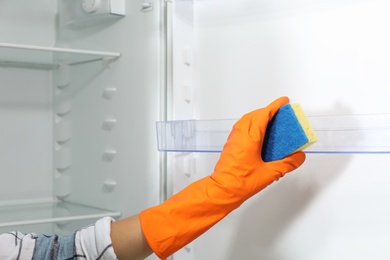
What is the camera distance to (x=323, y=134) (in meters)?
1.09

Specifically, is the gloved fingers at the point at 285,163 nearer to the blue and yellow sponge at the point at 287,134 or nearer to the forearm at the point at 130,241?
the blue and yellow sponge at the point at 287,134

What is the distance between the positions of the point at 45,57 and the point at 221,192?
2.56 feet

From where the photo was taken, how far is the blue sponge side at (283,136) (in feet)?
3.46

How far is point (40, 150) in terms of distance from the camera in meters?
1.71

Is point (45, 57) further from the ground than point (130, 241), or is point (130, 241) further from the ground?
point (45, 57)

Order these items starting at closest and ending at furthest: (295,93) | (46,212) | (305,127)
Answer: (305,127) → (295,93) → (46,212)

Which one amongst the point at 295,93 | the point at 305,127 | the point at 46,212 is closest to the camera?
the point at 305,127

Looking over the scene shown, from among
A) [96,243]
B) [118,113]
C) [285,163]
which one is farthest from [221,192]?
[118,113]

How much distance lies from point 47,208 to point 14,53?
0.45m

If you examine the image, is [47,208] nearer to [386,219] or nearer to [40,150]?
[40,150]

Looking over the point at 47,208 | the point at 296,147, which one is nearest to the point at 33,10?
the point at 47,208

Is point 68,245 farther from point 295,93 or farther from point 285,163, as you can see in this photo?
point 295,93

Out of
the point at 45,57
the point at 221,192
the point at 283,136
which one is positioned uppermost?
the point at 45,57

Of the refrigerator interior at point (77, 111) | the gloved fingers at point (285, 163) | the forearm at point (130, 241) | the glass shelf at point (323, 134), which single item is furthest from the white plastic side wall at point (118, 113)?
the gloved fingers at point (285, 163)
